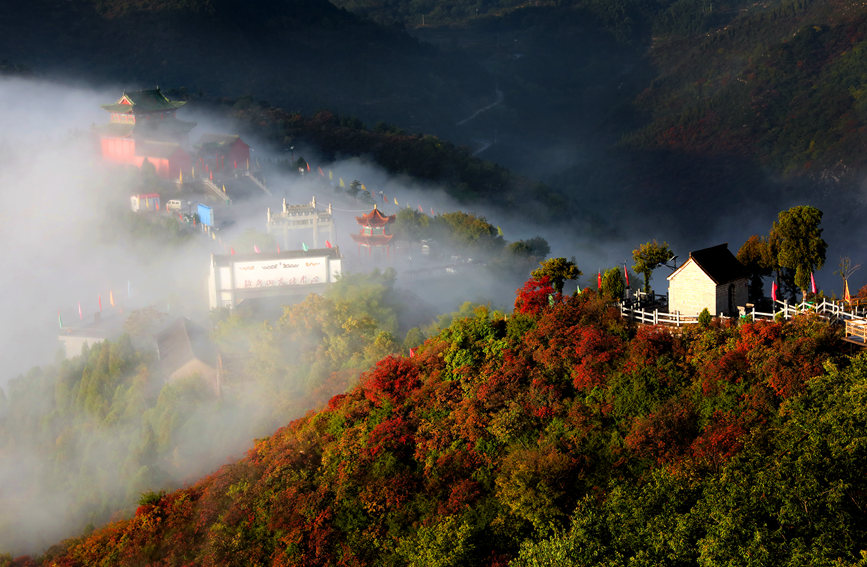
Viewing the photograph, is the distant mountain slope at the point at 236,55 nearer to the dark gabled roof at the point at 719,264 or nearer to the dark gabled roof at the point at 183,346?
the dark gabled roof at the point at 183,346

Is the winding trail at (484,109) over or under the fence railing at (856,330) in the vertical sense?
over

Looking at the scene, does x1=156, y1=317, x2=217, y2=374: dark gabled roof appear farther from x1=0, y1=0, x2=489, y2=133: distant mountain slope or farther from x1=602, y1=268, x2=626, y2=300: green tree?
x1=0, y1=0, x2=489, y2=133: distant mountain slope

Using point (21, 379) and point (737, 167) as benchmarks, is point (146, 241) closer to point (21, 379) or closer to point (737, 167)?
point (21, 379)

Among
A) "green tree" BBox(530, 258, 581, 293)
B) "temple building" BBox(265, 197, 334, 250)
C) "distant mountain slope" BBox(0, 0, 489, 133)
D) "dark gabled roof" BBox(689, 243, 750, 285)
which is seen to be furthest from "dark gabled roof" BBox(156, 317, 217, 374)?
"distant mountain slope" BBox(0, 0, 489, 133)

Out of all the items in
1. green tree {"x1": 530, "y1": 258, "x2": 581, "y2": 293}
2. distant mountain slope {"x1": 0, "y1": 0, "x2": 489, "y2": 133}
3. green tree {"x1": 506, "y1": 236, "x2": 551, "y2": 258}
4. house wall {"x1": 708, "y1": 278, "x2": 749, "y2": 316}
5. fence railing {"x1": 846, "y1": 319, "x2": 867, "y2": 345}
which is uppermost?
distant mountain slope {"x1": 0, "y1": 0, "x2": 489, "y2": 133}

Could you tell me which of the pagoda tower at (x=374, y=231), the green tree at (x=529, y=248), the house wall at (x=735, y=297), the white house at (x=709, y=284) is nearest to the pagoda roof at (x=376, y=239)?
the pagoda tower at (x=374, y=231)

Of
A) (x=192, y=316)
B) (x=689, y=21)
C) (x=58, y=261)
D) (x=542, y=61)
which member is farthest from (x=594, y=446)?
(x=542, y=61)
